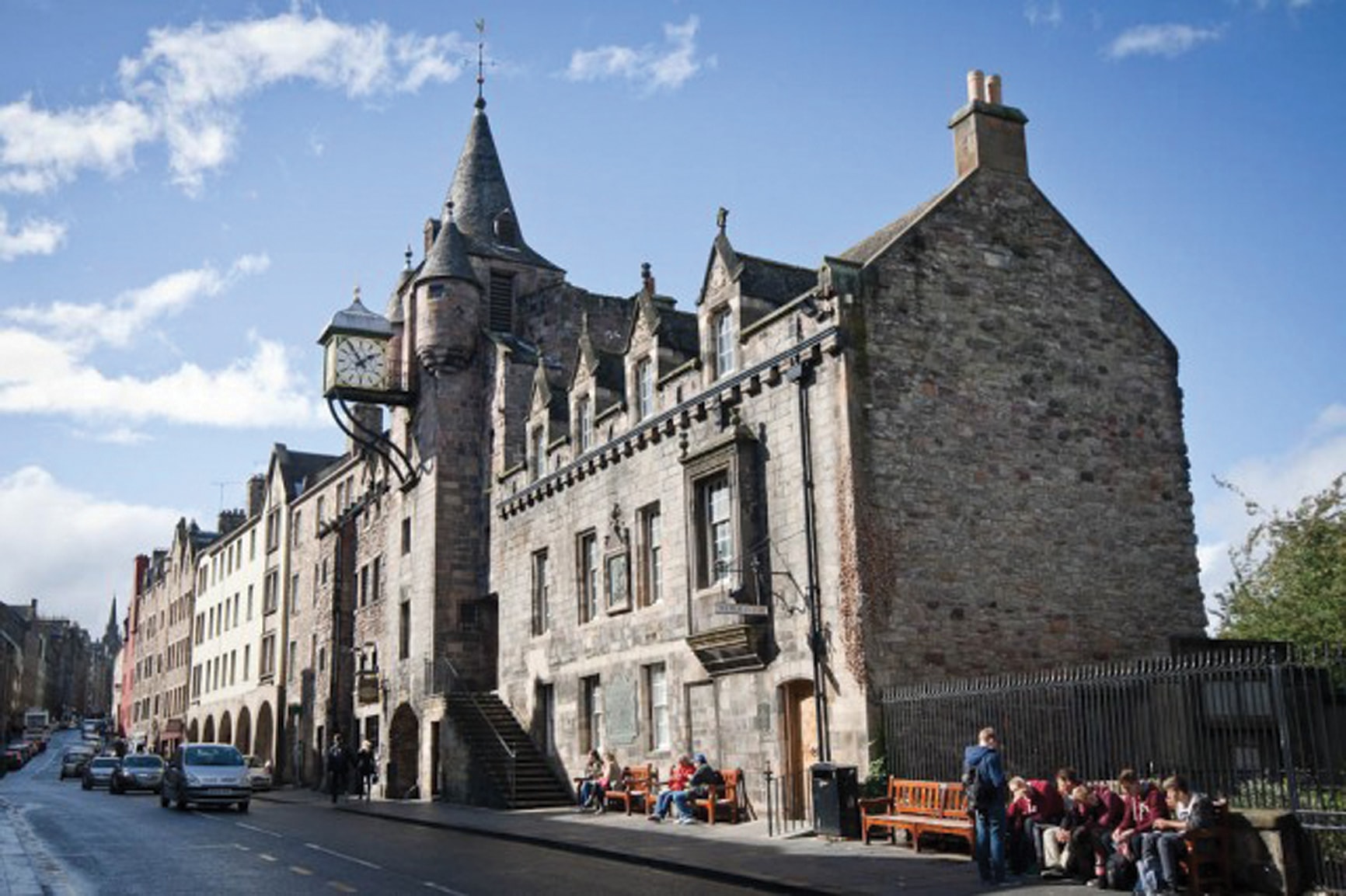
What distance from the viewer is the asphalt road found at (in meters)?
12.9

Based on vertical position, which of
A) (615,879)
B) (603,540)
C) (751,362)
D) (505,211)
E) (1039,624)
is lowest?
(615,879)

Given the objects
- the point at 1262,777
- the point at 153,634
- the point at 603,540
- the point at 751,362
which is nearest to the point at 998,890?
the point at 1262,777

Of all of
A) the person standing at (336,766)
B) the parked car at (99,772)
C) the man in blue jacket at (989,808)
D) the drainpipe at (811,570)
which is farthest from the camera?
the parked car at (99,772)

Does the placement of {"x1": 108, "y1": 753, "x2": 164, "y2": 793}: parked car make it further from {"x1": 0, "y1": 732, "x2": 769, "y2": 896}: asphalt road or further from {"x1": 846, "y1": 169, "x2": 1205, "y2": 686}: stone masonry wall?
{"x1": 846, "y1": 169, "x2": 1205, "y2": 686}: stone masonry wall

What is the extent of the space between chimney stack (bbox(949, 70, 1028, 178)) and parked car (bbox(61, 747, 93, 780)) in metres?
44.0

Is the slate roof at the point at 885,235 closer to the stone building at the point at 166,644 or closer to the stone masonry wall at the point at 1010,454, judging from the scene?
the stone masonry wall at the point at 1010,454

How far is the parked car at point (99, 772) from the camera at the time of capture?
132 ft

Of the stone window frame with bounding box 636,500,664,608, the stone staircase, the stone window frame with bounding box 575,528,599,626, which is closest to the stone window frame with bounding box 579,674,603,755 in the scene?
the stone window frame with bounding box 575,528,599,626

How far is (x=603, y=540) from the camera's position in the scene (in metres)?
25.8

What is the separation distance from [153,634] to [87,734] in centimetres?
2885

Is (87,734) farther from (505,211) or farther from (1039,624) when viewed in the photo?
(1039,624)

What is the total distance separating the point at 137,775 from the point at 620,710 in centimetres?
1888

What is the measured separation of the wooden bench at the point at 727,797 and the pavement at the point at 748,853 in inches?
9.7

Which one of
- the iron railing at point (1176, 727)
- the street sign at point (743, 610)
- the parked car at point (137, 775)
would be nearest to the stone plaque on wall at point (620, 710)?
the street sign at point (743, 610)
